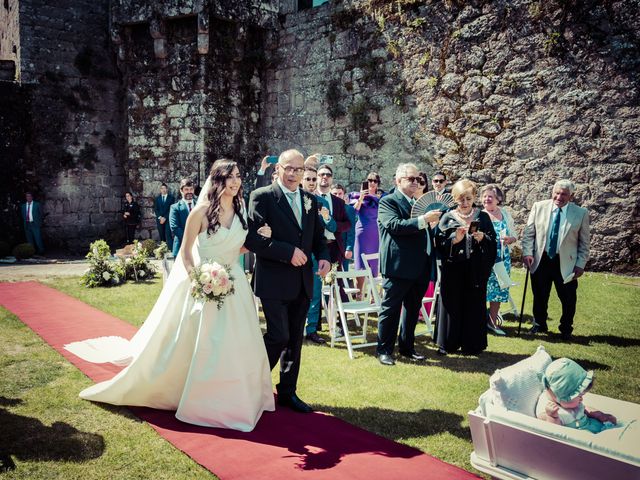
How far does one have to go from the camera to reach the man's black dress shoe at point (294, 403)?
413cm

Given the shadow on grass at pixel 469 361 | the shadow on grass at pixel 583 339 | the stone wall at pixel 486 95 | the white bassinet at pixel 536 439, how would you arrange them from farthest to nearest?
the stone wall at pixel 486 95
the shadow on grass at pixel 583 339
the shadow on grass at pixel 469 361
the white bassinet at pixel 536 439

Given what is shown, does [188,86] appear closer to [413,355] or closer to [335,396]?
[413,355]

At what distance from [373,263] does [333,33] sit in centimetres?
725

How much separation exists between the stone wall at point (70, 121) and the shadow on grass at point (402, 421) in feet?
43.6

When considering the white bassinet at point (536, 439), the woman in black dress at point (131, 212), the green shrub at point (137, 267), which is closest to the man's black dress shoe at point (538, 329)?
the white bassinet at point (536, 439)

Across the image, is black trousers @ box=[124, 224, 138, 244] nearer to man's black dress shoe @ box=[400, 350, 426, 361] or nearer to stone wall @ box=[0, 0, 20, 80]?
stone wall @ box=[0, 0, 20, 80]

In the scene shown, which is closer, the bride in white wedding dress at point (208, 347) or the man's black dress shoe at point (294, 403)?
the bride in white wedding dress at point (208, 347)

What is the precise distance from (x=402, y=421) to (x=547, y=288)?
3.55 meters

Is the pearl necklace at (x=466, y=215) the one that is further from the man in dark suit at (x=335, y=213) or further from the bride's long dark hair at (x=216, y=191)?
the bride's long dark hair at (x=216, y=191)

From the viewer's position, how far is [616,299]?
25.8 feet

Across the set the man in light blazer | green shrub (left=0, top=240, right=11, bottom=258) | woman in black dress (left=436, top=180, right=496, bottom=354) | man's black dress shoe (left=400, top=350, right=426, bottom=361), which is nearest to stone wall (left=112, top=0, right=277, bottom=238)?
green shrub (left=0, top=240, right=11, bottom=258)

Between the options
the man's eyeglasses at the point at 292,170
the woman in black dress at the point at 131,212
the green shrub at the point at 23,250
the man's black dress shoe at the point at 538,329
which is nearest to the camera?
→ the man's eyeglasses at the point at 292,170

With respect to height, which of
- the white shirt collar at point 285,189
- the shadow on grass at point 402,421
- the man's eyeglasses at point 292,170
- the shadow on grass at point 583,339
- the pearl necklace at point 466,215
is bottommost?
the shadow on grass at point 402,421

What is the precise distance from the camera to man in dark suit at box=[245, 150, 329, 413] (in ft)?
13.4
